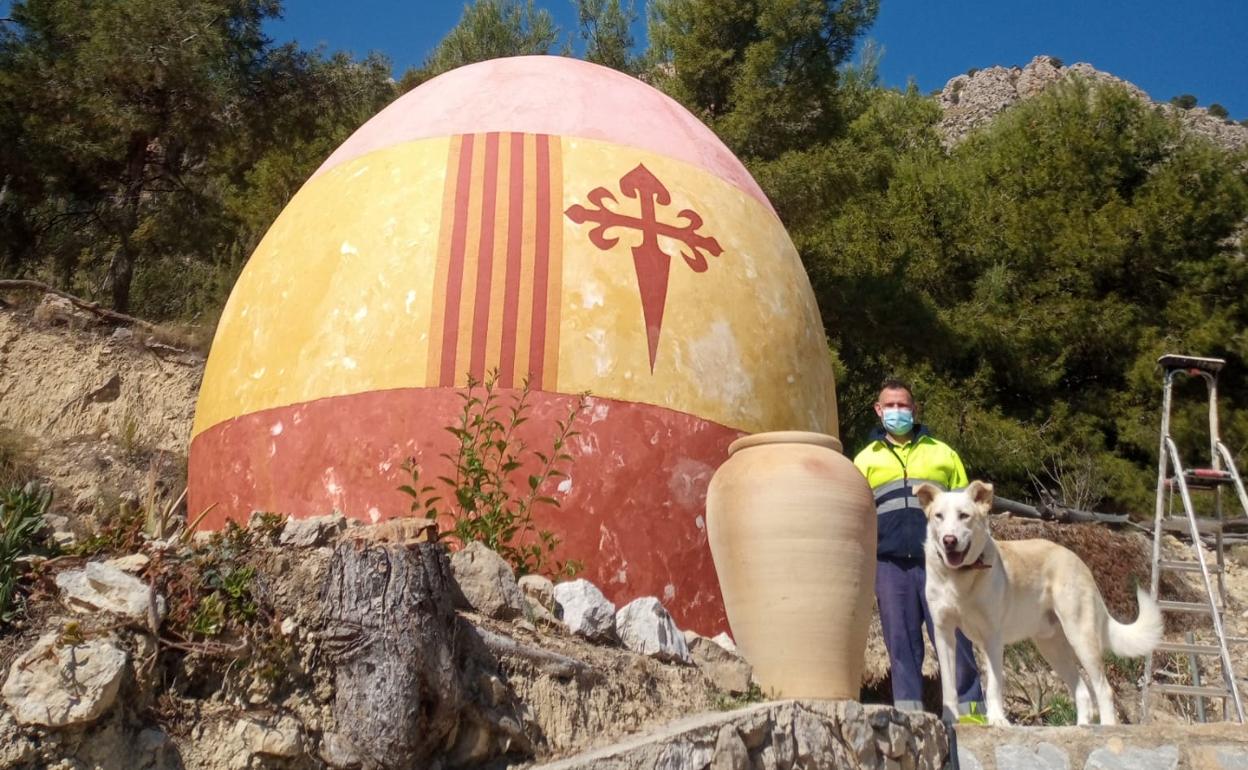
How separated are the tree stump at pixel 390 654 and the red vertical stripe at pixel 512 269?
177 cm

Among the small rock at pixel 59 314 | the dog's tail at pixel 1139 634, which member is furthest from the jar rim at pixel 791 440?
the small rock at pixel 59 314

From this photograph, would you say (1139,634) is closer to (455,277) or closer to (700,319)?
(700,319)

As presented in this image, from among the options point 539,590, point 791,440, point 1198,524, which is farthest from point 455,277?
point 1198,524

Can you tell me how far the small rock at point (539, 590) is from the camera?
399 centimetres

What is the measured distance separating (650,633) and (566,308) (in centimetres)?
161

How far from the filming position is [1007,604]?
4.60 m

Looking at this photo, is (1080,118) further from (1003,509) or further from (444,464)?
(444,464)

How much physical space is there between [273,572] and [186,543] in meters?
0.40

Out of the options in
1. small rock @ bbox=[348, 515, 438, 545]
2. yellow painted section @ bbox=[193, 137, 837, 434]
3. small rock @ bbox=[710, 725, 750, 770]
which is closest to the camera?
small rock @ bbox=[710, 725, 750, 770]

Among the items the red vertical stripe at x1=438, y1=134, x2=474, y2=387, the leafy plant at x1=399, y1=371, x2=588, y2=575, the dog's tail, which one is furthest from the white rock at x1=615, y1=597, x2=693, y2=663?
the dog's tail

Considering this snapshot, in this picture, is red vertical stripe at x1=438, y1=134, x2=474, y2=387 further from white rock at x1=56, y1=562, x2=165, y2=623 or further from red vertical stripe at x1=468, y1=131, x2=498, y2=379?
white rock at x1=56, y1=562, x2=165, y2=623

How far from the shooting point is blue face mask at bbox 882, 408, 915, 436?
4.99 meters

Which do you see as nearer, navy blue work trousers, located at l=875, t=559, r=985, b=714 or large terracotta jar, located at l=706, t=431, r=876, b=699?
large terracotta jar, located at l=706, t=431, r=876, b=699

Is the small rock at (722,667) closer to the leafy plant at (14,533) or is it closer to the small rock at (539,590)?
the small rock at (539,590)
